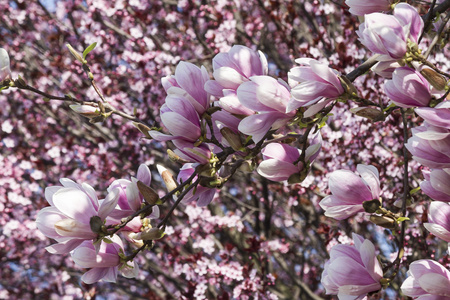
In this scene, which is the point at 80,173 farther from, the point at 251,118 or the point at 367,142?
the point at 251,118

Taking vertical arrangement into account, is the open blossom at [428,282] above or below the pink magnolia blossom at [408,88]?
below

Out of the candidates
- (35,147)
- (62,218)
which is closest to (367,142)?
(62,218)

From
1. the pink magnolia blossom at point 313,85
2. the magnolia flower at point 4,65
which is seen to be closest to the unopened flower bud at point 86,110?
the magnolia flower at point 4,65

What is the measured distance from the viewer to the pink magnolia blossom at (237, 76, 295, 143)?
1068 mm

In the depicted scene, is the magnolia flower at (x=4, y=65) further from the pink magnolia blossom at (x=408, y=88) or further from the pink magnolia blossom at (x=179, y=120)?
the pink magnolia blossom at (x=408, y=88)

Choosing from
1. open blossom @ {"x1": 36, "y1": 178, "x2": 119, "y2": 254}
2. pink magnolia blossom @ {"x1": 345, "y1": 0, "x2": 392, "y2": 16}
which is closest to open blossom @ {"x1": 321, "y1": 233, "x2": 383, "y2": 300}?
open blossom @ {"x1": 36, "y1": 178, "x2": 119, "y2": 254}

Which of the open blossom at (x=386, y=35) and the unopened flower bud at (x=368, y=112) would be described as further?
the unopened flower bud at (x=368, y=112)

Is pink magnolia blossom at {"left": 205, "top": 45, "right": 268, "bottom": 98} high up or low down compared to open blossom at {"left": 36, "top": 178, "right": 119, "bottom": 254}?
up

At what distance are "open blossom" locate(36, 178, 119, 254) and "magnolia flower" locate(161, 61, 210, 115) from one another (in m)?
0.33

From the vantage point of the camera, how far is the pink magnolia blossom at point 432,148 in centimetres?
98

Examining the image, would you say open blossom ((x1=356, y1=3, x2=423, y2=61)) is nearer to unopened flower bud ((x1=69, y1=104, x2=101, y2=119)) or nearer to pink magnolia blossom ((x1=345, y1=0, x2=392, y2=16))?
pink magnolia blossom ((x1=345, y1=0, x2=392, y2=16))

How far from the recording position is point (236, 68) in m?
1.20

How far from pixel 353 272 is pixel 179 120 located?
58cm

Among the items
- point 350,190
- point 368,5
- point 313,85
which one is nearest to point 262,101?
point 313,85
